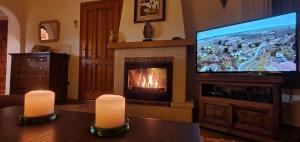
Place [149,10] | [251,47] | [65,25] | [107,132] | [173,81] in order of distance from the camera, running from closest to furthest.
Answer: [107,132] < [251,47] < [173,81] < [149,10] < [65,25]

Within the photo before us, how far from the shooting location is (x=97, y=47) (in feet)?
13.6

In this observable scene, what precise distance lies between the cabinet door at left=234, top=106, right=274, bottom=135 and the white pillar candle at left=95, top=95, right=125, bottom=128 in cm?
184

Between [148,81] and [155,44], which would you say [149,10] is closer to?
[155,44]

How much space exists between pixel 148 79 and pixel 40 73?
2.18 meters

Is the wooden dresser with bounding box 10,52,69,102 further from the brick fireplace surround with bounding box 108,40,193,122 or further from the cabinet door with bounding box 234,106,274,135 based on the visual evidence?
the cabinet door with bounding box 234,106,274,135

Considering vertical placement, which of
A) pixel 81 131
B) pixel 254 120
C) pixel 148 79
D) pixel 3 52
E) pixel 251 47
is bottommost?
pixel 254 120

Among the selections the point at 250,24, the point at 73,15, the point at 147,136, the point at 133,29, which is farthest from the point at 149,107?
the point at 73,15

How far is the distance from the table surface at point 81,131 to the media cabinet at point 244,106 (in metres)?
1.52

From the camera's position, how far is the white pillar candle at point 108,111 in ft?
2.12

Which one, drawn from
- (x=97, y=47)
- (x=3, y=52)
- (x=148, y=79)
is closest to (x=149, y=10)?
(x=148, y=79)

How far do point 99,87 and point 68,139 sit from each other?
359 centimetres

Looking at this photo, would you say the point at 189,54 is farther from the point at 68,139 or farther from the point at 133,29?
the point at 68,139

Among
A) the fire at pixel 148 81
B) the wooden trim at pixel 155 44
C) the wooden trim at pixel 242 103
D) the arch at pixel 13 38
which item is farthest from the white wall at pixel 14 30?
the wooden trim at pixel 242 103

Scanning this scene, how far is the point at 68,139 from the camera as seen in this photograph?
62cm
